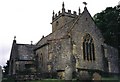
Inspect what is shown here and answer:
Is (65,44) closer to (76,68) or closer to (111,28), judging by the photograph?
(76,68)

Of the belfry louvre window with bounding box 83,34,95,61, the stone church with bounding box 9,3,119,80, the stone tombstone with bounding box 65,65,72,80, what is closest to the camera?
the stone tombstone with bounding box 65,65,72,80

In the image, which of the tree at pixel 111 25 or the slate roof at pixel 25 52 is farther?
the tree at pixel 111 25

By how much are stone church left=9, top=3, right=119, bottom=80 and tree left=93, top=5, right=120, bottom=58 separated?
293 inches

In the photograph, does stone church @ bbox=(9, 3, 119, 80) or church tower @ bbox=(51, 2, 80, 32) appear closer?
stone church @ bbox=(9, 3, 119, 80)

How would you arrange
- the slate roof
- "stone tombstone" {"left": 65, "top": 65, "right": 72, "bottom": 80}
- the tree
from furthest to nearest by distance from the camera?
the tree
the slate roof
"stone tombstone" {"left": 65, "top": 65, "right": 72, "bottom": 80}

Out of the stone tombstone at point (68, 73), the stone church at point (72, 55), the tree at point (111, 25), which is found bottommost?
the stone tombstone at point (68, 73)

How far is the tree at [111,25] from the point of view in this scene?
203ft

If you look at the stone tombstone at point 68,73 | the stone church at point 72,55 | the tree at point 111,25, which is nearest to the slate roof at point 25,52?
the stone church at point 72,55

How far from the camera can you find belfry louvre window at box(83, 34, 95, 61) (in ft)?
151

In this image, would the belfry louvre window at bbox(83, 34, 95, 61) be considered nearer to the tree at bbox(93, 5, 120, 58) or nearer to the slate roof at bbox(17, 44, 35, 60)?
the slate roof at bbox(17, 44, 35, 60)

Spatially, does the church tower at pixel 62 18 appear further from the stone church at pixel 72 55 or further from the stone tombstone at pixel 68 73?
the stone tombstone at pixel 68 73

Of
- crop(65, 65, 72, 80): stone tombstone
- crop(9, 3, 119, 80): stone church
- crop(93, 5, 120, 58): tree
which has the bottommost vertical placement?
crop(65, 65, 72, 80): stone tombstone

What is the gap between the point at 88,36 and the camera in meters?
47.7

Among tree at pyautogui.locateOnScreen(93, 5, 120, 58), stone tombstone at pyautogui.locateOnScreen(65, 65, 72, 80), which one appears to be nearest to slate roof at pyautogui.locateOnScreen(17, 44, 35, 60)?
stone tombstone at pyautogui.locateOnScreen(65, 65, 72, 80)
